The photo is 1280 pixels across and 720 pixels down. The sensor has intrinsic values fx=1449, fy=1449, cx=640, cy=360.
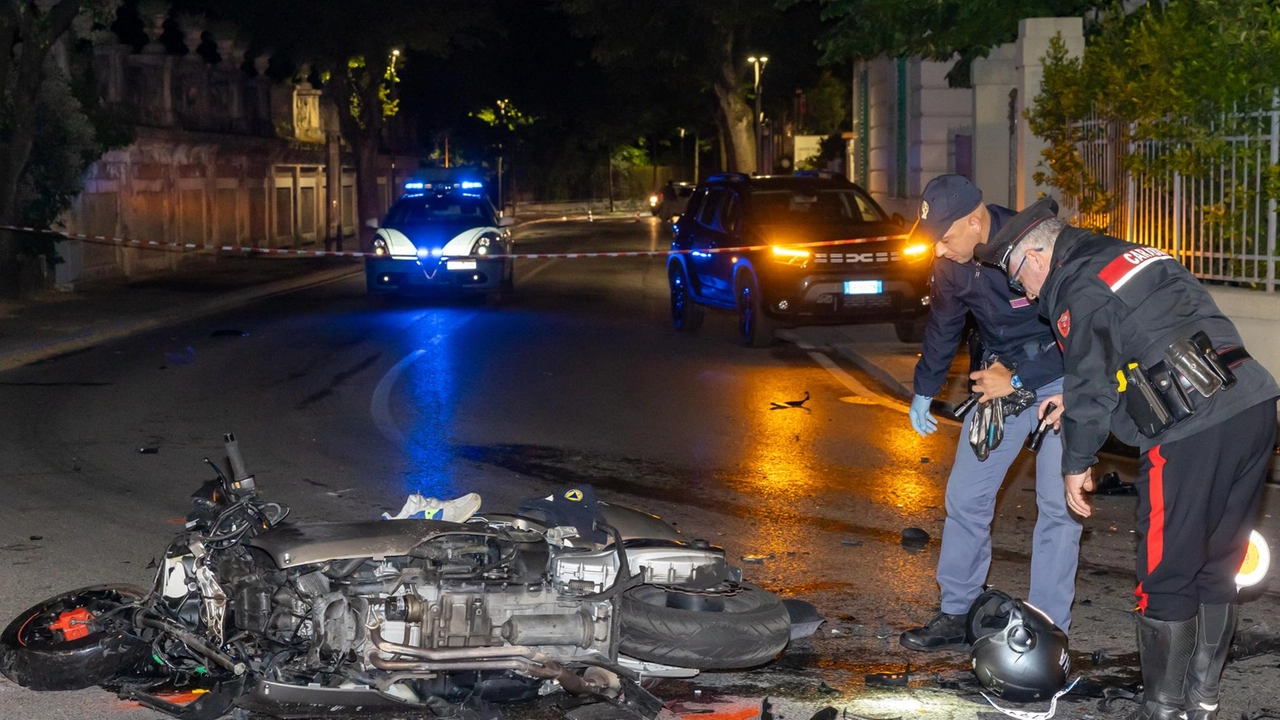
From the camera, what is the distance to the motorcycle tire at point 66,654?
17.1 feet

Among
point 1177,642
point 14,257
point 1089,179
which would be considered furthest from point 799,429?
point 14,257

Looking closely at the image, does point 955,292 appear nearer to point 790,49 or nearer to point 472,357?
point 472,357

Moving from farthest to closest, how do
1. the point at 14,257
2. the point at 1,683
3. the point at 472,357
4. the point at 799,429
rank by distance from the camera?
the point at 14,257 < the point at 472,357 < the point at 799,429 < the point at 1,683

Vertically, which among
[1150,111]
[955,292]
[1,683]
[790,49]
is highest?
[790,49]

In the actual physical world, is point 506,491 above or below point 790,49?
below

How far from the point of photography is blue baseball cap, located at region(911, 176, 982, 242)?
17.4 feet

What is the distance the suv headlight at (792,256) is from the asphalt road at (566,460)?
97 cm

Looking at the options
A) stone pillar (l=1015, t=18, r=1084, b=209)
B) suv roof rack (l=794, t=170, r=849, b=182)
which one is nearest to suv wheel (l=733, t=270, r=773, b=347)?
suv roof rack (l=794, t=170, r=849, b=182)

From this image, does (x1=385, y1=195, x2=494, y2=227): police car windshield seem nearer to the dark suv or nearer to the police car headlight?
the police car headlight

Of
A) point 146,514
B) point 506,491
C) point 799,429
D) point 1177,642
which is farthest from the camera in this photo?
point 799,429

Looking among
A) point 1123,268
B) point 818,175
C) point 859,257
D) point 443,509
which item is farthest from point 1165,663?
point 818,175

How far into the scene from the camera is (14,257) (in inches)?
815

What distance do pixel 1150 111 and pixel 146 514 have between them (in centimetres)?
832

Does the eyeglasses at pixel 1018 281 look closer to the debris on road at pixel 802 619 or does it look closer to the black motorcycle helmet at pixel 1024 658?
the black motorcycle helmet at pixel 1024 658
